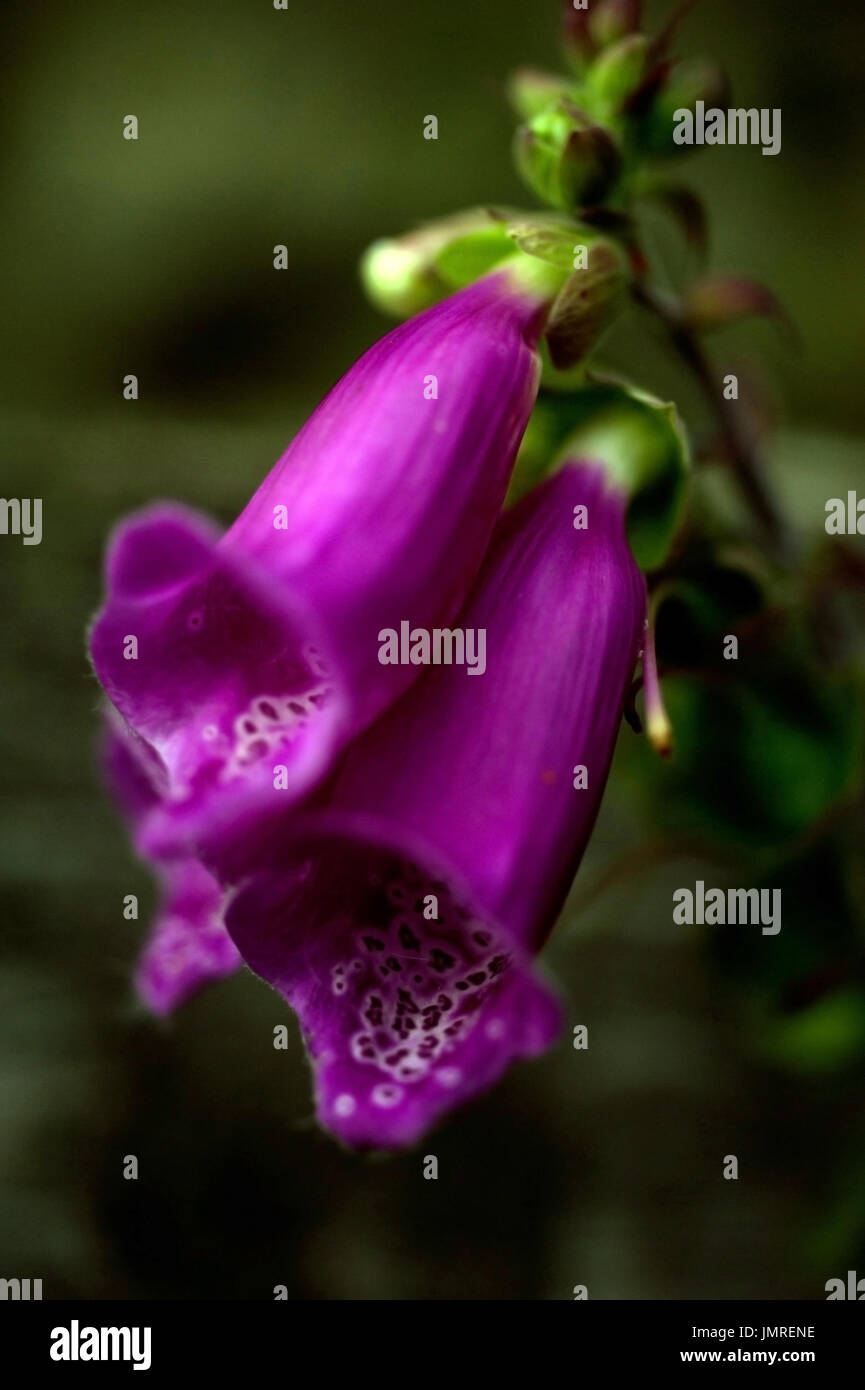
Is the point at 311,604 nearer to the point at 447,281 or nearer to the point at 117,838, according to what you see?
the point at 447,281

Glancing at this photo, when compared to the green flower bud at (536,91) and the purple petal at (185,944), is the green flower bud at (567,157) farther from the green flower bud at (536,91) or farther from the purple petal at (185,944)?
the purple petal at (185,944)

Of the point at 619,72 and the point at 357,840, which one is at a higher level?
the point at 619,72

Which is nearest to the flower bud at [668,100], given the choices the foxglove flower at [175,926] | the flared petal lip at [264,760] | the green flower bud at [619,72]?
the green flower bud at [619,72]

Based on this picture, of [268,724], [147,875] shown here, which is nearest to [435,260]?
[268,724]

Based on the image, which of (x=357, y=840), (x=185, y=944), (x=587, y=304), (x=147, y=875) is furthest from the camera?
(x=147, y=875)

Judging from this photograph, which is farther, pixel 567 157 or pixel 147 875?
pixel 147 875

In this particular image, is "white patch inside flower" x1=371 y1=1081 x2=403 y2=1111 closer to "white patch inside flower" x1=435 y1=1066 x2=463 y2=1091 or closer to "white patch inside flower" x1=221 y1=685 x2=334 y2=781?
"white patch inside flower" x1=435 y1=1066 x2=463 y2=1091

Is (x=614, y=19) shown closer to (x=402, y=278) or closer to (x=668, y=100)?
(x=668, y=100)
